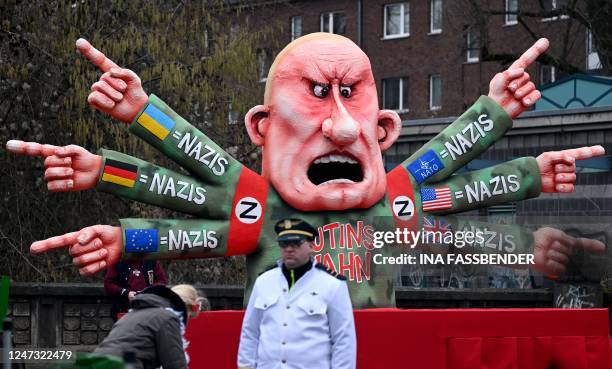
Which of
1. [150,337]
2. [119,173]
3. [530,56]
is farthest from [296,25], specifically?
[150,337]

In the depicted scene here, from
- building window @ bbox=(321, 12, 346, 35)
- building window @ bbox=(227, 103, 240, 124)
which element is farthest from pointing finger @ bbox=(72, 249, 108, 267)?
building window @ bbox=(321, 12, 346, 35)

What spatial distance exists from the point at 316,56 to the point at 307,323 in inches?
142

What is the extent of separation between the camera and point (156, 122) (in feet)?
37.2

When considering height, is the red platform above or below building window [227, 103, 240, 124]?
below

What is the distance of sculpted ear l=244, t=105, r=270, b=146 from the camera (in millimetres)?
11641

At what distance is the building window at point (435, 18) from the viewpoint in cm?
4388

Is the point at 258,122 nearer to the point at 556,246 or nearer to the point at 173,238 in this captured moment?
the point at 173,238

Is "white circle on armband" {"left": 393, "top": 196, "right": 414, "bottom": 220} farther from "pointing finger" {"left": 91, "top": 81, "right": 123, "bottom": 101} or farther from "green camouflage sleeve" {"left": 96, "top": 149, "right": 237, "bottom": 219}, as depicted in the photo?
"pointing finger" {"left": 91, "top": 81, "right": 123, "bottom": 101}

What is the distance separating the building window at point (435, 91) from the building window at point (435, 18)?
4.61ft

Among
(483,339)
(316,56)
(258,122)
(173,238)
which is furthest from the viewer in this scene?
(258,122)

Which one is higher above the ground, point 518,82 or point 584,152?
point 518,82

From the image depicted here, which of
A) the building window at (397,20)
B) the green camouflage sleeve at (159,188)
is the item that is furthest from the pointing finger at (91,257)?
the building window at (397,20)

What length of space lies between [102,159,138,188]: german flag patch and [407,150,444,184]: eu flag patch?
230cm

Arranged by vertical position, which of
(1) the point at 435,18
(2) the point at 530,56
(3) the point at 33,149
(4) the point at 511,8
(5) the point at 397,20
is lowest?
(3) the point at 33,149
